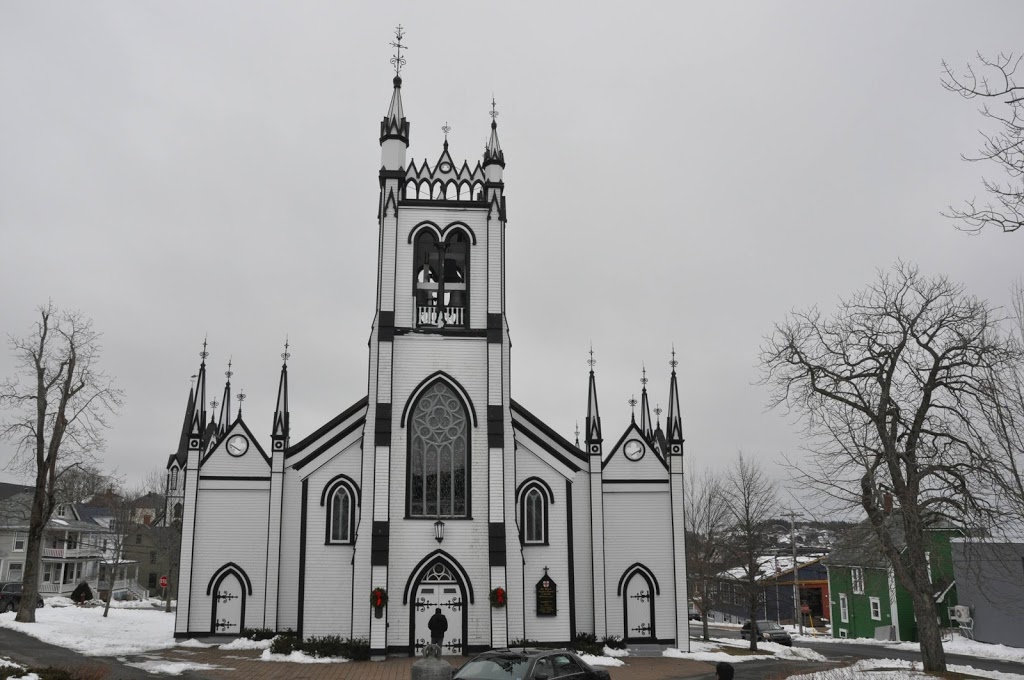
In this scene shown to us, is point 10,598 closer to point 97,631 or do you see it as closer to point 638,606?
point 97,631

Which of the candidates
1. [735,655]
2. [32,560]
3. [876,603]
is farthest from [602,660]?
[876,603]

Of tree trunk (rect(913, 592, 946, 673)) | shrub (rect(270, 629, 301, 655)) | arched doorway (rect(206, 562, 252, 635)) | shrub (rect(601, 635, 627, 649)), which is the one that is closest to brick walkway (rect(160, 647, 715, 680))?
shrub (rect(270, 629, 301, 655))

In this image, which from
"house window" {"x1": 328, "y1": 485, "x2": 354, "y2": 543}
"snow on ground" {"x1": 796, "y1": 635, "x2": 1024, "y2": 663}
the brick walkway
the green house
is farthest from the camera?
the green house

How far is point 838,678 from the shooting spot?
18.7 metres

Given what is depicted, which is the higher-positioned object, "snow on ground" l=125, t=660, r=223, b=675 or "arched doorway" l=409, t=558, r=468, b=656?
"arched doorway" l=409, t=558, r=468, b=656

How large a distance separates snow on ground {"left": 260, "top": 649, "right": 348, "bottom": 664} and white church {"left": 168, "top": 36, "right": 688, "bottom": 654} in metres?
1.09

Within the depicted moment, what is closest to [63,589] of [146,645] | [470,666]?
[146,645]

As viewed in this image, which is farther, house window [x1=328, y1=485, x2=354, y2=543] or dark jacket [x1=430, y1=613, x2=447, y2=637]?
house window [x1=328, y1=485, x2=354, y2=543]

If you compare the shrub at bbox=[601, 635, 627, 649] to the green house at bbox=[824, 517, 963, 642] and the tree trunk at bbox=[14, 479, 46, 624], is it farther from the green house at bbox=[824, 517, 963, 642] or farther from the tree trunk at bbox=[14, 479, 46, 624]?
the tree trunk at bbox=[14, 479, 46, 624]

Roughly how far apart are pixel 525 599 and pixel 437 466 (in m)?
5.73

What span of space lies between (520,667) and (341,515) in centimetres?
1693

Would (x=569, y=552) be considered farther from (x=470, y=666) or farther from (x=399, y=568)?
(x=470, y=666)

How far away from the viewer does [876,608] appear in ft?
152

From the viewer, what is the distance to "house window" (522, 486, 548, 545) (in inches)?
1194
